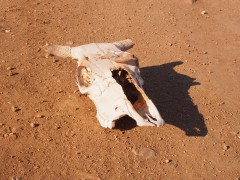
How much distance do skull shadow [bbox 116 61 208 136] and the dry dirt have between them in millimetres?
19

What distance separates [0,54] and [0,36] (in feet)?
2.15

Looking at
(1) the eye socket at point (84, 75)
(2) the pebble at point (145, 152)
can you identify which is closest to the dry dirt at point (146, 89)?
(2) the pebble at point (145, 152)

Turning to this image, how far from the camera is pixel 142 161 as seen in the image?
586 centimetres

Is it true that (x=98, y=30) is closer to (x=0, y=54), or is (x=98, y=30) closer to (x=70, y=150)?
(x=0, y=54)

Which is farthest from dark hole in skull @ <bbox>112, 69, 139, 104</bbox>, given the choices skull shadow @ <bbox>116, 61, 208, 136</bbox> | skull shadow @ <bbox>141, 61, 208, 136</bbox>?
skull shadow @ <bbox>141, 61, 208, 136</bbox>

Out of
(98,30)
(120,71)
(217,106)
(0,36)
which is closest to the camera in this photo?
(120,71)

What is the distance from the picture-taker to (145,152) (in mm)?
6000

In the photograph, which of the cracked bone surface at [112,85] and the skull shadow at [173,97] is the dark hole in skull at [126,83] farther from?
the skull shadow at [173,97]

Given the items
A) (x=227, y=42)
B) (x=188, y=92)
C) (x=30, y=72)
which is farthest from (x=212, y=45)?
(x=30, y=72)

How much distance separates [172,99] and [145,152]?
1401 millimetres

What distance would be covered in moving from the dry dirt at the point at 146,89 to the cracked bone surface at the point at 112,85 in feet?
1.43

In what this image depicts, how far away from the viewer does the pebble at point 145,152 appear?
596 centimetres

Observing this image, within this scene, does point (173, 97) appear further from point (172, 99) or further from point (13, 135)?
point (13, 135)

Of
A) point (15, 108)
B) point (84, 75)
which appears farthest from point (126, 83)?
point (15, 108)
